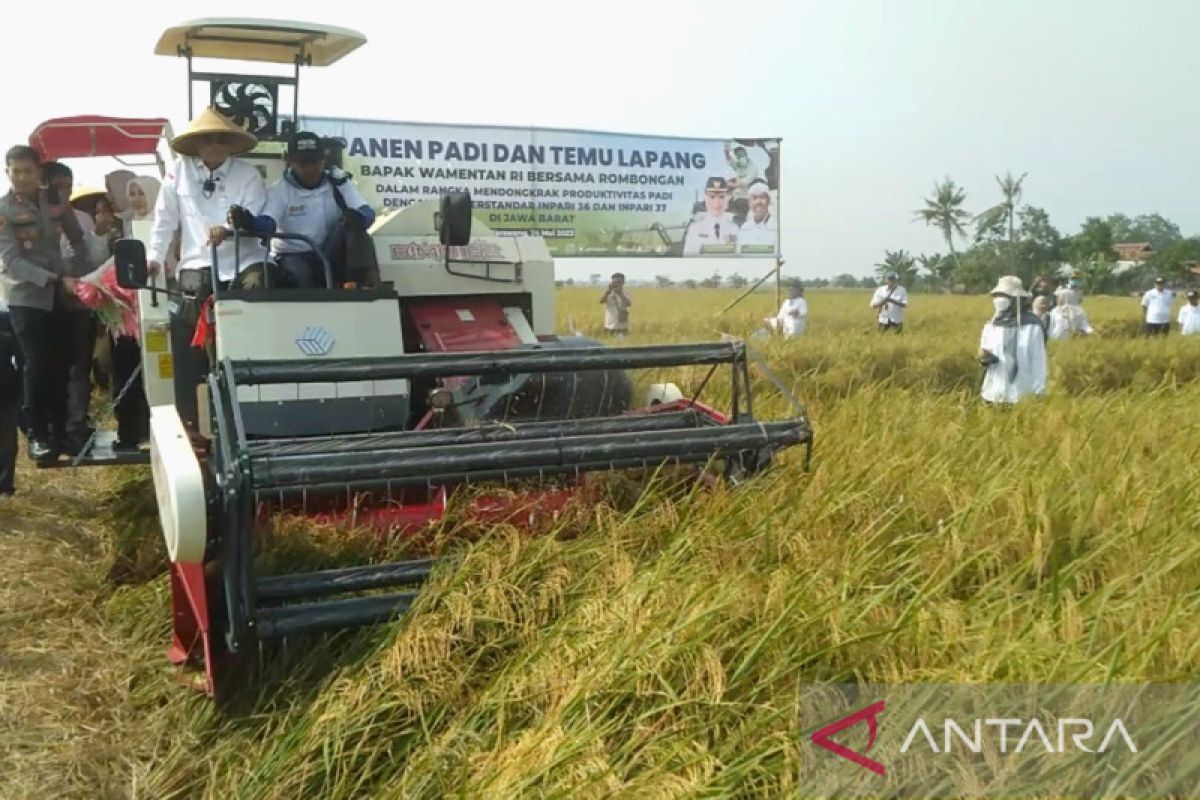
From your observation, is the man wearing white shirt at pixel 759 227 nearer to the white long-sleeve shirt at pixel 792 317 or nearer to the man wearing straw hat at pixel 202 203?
the white long-sleeve shirt at pixel 792 317

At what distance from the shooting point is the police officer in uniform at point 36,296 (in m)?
6.07

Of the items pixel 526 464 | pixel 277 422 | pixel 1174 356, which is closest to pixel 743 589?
pixel 526 464

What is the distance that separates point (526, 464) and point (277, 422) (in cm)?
162

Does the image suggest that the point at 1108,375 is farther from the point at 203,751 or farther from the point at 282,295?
the point at 203,751

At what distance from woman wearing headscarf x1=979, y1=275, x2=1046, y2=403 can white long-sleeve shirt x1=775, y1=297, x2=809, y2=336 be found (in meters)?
6.46

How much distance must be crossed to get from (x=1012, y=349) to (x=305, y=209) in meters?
5.41

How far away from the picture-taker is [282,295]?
4664mm

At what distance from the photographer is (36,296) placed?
616 centimetres

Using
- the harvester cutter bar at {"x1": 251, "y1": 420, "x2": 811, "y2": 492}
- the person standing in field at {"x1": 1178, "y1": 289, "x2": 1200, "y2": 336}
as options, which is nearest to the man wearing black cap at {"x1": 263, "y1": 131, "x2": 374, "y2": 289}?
the harvester cutter bar at {"x1": 251, "y1": 420, "x2": 811, "y2": 492}

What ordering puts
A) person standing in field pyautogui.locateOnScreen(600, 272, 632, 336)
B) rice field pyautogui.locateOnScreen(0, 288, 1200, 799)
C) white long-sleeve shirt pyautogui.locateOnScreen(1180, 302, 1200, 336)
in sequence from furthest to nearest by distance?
1. white long-sleeve shirt pyautogui.locateOnScreen(1180, 302, 1200, 336)
2. person standing in field pyautogui.locateOnScreen(600, 272, 632, 336)
3. rice field pyautogui.locateOnScreen(0, 288, 1200, 799)

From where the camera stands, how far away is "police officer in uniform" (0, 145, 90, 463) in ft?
19.9

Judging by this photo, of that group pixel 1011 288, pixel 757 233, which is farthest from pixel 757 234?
pixel 1011 288

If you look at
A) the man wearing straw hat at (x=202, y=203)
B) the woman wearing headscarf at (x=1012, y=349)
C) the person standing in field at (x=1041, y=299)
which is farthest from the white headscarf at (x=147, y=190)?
the person standing in field at (x=1041, y=299)

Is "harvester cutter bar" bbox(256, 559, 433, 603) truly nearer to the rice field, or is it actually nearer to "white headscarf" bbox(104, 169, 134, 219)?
the rice field
